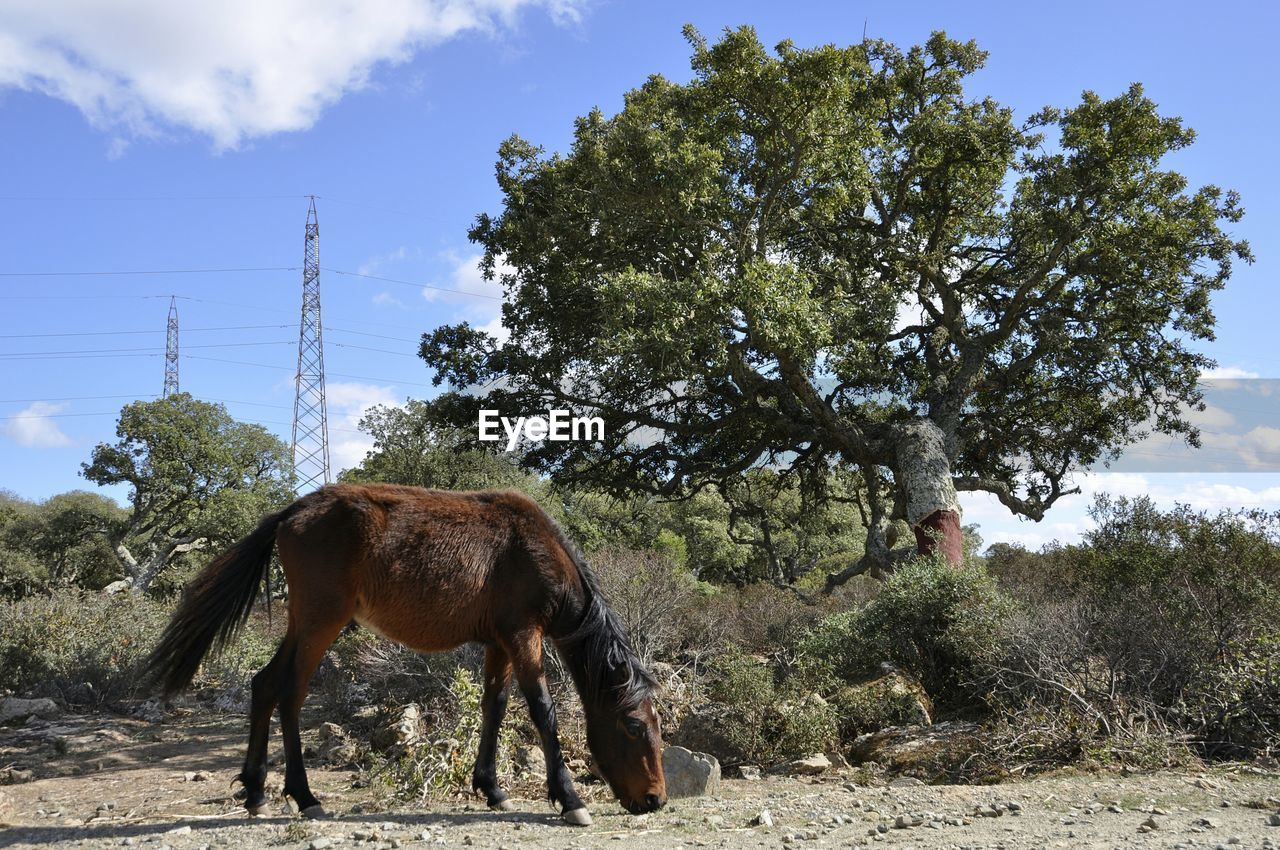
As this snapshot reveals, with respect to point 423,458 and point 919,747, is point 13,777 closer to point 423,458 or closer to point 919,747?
point 919,747

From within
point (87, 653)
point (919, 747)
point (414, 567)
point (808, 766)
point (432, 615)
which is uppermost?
point (414, 567)

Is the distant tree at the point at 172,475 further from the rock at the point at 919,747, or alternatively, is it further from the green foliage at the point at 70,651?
the rock at the point at 919,747

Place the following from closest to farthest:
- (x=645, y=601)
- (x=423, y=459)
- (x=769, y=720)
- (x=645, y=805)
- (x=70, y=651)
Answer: (x=645, y=805) < (x=769, y=720) < (x=645, y=601) < (x=70, y=651) < (x=423, y=459)

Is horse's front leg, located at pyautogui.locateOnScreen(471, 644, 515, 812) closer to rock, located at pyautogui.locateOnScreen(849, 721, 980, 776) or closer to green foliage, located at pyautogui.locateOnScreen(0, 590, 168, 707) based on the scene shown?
rock, located at pyautogui.locateOnScreen(849, 721, 980, 776)

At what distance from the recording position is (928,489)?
52.6ft

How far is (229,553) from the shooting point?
6344mm

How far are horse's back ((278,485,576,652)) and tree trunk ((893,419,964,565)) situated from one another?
10.5 metres

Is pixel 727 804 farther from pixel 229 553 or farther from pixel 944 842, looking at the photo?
pixel 229 553

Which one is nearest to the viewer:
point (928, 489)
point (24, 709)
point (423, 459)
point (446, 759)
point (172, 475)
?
point (446, 759)

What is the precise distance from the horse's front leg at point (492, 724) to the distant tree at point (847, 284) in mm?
7035

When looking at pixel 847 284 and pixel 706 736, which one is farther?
pixel 847 284

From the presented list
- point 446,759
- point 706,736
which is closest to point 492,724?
point 446,759

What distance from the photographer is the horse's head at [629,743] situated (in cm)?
611

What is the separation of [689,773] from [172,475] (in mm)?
32576
